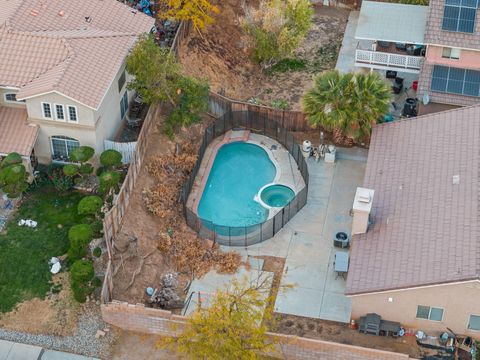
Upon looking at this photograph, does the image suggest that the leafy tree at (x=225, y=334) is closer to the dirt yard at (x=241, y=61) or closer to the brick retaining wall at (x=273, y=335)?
the brick retaining wall at (x=273, y=335)

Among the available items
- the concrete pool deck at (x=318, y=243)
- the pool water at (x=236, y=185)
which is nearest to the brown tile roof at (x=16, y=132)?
the pool water at (x=236, y=185)

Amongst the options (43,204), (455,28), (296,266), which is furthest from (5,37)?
(455,28)

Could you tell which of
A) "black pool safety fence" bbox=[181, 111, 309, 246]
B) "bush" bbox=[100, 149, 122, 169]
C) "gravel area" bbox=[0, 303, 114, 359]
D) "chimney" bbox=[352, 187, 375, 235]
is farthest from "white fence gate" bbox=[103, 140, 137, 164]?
"chimney" bbox=[352, 187, 375, 235]

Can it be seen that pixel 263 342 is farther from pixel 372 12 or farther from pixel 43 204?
pixel 372 12

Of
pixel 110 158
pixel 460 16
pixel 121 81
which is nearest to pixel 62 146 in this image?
pixel 110 158

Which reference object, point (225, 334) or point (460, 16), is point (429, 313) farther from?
point (460, 16)
